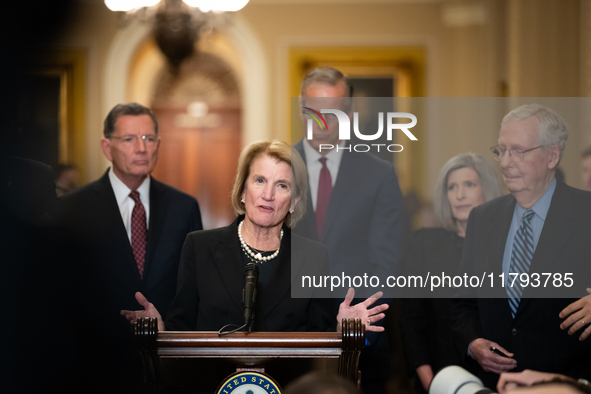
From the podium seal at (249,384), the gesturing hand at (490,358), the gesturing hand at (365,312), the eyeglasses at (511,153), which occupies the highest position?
the eyeglasses at (511,153)

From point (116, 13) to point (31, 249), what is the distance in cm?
429

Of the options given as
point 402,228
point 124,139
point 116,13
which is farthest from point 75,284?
point 116,13

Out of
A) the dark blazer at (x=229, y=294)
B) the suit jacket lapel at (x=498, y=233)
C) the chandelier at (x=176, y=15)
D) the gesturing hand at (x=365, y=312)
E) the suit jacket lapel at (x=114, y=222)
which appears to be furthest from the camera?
the chandelier at (x=176, y=15)

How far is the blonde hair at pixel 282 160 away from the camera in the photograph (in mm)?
2645

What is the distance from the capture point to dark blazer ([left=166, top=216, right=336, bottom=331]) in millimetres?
2463

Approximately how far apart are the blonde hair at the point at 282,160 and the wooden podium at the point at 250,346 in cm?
76

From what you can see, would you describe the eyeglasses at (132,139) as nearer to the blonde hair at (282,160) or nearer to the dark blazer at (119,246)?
the dark blazer at (119,246)

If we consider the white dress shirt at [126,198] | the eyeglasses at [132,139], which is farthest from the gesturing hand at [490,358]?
the eyeglasses at [132,139]

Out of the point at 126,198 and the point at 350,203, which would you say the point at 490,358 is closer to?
the point at 350,203

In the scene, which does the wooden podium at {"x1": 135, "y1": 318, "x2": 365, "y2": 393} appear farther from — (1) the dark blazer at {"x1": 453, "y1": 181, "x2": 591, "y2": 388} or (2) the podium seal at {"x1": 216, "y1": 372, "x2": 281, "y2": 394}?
(1) the dark blazer at {"x1": 453, "y1": 181, "x2": 591, "y2": 388}

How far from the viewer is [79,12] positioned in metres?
6.38

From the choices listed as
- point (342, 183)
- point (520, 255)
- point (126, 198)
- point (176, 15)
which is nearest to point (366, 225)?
point (342, 183)

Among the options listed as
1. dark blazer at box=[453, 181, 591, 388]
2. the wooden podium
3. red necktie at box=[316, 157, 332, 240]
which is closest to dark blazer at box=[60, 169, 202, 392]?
red necktie at box=[316, 157, 332, 240]

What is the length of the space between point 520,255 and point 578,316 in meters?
0.38
